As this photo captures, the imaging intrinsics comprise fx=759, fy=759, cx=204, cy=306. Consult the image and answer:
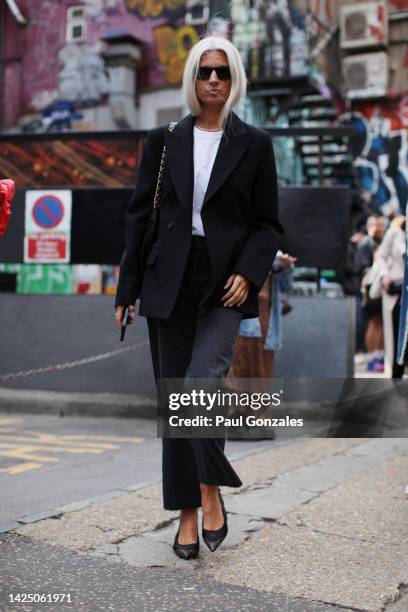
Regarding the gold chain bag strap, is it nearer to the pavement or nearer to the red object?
the red object

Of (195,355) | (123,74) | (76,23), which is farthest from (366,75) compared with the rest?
(195,355)

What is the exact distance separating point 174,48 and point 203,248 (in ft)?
46.1

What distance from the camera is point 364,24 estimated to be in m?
17.6

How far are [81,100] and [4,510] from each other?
1434cm

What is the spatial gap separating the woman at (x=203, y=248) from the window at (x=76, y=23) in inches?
577

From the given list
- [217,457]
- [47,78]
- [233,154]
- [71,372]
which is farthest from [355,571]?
[47,78]

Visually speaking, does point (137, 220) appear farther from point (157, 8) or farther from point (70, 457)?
point (157, 8)

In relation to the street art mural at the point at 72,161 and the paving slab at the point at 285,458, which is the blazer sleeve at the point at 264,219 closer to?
the paving slab at the point at 285,458

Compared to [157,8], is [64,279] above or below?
below

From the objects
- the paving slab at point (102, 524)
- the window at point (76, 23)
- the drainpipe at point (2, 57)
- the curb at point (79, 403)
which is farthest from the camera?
the drainpipe at point (2, 57)

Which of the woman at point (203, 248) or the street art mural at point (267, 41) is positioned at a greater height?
the street art mural at point (267, 41)

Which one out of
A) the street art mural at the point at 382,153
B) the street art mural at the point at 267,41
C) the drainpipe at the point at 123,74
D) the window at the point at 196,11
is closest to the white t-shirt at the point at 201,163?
the street art mural at the point at 267,41

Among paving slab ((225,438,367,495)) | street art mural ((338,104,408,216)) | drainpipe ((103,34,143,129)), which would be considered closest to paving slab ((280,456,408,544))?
paving slab ((225,438,367,495))

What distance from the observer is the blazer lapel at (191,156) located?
3.05 metres
